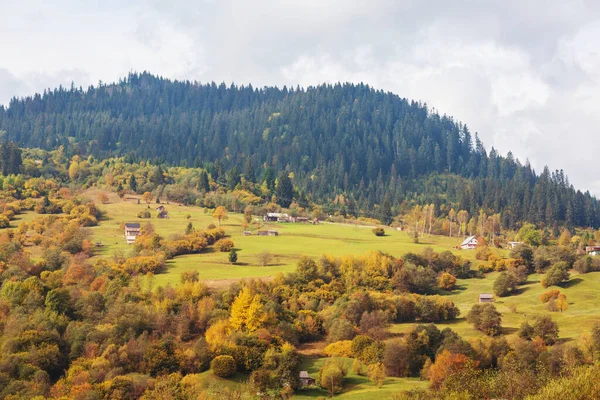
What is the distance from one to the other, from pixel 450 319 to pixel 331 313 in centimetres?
1527

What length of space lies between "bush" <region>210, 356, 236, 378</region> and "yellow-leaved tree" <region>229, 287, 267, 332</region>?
807cm

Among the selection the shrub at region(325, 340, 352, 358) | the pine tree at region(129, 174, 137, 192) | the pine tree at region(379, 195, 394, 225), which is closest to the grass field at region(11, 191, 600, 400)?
the shrub at region(325, 340, 352, 358)

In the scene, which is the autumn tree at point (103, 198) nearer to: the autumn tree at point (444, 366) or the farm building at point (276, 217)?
the farm building at point (276, 217)

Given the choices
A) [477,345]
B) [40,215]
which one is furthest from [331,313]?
[40,215]

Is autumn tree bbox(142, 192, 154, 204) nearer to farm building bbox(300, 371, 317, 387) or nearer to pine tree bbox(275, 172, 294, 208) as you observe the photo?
pine tree bbox(275, 172, 294, 208)

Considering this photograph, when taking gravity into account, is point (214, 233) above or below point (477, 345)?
above

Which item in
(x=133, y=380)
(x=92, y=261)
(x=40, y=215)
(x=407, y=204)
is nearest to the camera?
(x=133, y=380)

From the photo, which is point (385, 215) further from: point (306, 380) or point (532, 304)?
point (306, 380)

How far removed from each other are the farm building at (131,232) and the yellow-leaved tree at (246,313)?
127 ft

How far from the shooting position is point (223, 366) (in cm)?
5731

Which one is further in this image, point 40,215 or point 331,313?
point 40,215

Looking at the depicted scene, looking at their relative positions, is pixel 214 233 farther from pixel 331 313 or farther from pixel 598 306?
pixel 598 306

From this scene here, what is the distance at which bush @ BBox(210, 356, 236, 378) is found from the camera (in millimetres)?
57250

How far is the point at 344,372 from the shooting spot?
187 ft
